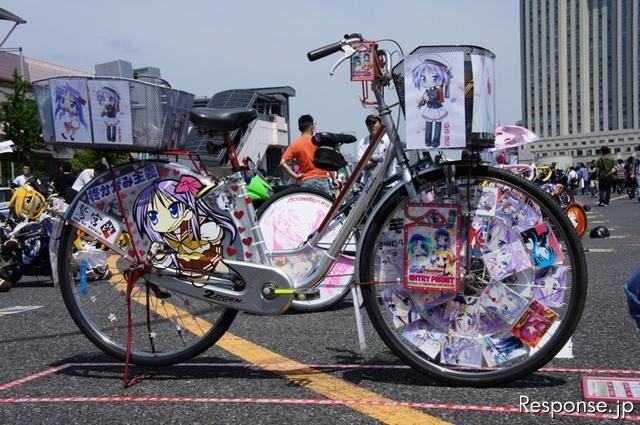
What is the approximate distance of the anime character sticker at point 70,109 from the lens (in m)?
2.99

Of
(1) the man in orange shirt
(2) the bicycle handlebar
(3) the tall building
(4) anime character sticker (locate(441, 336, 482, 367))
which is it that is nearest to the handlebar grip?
(2) the bicycle handlebar

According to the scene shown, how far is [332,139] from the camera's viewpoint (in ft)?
13.2

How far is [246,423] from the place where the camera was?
8.30 ft

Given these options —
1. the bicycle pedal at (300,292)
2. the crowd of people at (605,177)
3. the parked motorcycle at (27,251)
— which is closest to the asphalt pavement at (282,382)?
the bicycle pedal at (300,292)

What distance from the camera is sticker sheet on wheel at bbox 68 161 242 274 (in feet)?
10.5

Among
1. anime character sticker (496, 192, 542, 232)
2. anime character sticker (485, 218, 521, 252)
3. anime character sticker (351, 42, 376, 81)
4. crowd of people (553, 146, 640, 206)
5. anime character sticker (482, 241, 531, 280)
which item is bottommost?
crowd of people (553, 146, 640, 206)

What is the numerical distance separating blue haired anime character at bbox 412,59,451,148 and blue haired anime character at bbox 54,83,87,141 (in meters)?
1.56

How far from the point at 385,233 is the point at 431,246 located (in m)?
0.22

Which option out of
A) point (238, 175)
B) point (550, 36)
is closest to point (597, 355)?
point (238, 175)

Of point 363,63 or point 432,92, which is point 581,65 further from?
point 432,92

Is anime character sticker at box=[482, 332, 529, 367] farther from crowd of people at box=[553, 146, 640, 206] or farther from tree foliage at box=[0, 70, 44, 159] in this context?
tree foliage at box=[0, 70, 44, 159]
